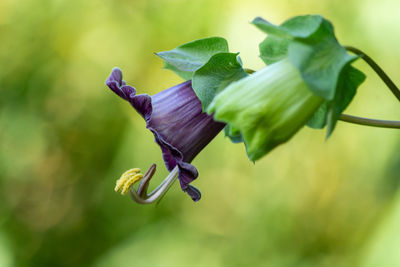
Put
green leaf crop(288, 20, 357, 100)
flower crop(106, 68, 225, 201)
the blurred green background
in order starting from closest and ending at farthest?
green leaf crop(288, 20, 357, 100), flower crop(106, 68, 225, 201), the blurred green background

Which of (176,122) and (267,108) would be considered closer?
(267,108)

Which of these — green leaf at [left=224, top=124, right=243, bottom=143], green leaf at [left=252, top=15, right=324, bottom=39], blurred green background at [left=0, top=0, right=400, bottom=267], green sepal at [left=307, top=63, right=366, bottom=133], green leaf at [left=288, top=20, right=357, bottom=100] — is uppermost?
green leaf at [left=252, top=15, right=324, bottom=39]

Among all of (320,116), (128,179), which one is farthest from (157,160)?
(320,116)

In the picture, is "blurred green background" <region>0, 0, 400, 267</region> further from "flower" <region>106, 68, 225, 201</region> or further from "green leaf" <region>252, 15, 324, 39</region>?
"green leaf" <region>252, 15, 324, 39</region>

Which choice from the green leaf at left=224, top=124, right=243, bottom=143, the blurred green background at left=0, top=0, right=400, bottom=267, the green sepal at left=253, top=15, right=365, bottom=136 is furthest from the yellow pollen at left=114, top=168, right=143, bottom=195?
the blurred green background at left=0, top=0, right=400, bottom=267

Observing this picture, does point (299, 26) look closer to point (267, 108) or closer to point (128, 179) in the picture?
point (267, 108)

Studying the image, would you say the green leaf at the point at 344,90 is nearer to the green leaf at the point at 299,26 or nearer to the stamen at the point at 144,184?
the green leaf at the point at 299,26
